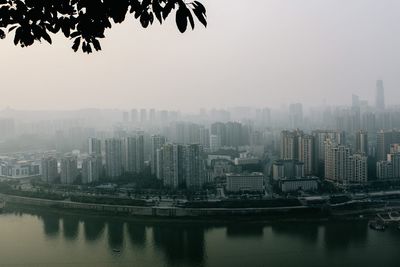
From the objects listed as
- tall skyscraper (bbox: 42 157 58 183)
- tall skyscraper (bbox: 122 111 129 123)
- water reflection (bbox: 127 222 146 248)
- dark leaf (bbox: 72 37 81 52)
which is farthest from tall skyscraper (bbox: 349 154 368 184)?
tall skyscraper (bbox: 122 111 129 123)

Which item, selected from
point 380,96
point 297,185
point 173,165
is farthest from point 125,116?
point 297,185

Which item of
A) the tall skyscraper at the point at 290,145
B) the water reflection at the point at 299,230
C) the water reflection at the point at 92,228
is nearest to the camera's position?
the water reflection at the point at 299,230

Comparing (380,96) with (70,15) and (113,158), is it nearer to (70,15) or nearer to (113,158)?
(113,158)

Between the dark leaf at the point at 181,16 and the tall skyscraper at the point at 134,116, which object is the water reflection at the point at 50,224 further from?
the tall skyscraper at the point at 134,116

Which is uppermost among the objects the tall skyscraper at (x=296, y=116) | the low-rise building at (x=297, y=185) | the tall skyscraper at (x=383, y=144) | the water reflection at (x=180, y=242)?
the tall skyscraper at (x=296, y=116)

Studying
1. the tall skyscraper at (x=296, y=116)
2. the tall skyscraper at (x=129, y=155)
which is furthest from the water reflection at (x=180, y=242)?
the tall skyscraper at (x=296, y=116)
